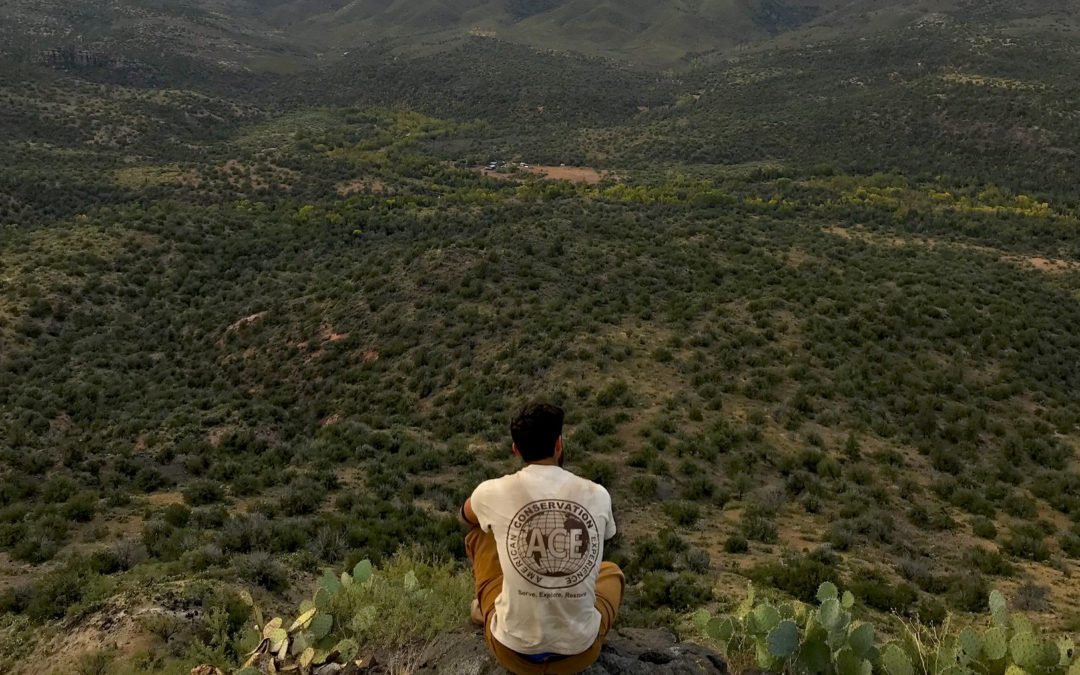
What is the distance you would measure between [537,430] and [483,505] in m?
0.64

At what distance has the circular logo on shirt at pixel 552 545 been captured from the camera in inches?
156

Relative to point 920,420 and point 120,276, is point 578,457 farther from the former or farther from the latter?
point 120,276

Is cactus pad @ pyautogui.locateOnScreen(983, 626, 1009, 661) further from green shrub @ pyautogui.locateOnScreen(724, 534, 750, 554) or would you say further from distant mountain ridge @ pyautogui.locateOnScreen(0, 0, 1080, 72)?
distant mountain ridge @ pyautogui.locateOnScreen(0, 0, 1080, 72)

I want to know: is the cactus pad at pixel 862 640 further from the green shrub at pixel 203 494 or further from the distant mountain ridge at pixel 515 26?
the distant mountain ridge at pixel 515 26

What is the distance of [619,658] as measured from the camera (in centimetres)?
465

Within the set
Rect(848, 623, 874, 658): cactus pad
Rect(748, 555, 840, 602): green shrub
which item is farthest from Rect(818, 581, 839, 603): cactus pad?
Rect(748, 555, 840, 602): green shrub

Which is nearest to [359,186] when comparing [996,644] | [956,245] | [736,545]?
[956,245]

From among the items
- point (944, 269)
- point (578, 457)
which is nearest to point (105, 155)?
point (578, 457)

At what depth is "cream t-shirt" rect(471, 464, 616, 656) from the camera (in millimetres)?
3973

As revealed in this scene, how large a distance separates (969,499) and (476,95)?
10951 centimetres

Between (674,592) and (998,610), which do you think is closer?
(998,610)

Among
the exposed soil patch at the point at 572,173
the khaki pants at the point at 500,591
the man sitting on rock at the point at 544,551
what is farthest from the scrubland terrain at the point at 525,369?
the man sitting on rock at the point at 544,551

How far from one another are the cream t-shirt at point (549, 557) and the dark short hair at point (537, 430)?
12cm

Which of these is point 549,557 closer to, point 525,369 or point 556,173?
point 525,369
